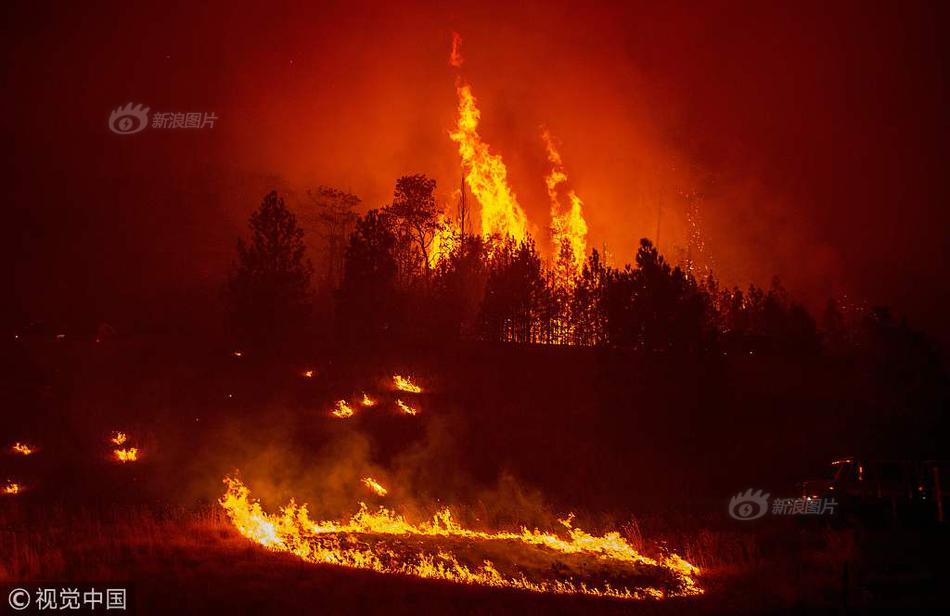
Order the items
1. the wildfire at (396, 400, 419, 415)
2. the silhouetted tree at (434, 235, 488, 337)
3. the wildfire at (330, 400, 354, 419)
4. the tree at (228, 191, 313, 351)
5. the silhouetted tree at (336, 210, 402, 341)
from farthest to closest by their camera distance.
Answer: the silhouetted tree at (434, 235, 488, 337) < the silhouetted tree at (336, 210, 402, 341) < the tree at (228, 191, 313, 351) < the wildfire at (396, 400, 419, 415) < the wildfire at (330, 400, 354, 419)

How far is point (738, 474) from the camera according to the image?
110 feet

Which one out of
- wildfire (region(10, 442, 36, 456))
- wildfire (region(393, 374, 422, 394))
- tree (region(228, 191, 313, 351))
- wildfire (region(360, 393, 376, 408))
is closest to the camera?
wildfire (region(10, 442, 36, 456))

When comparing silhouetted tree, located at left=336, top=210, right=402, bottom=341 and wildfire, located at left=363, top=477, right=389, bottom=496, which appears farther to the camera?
silhouetted tree, located at left=336, top=210, right=402, bottom=341

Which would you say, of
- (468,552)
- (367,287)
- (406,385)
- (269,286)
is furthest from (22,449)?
(367,287)

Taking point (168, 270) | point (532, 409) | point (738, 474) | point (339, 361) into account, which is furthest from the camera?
point (168, 270)

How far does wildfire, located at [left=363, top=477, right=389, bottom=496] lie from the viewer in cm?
2536

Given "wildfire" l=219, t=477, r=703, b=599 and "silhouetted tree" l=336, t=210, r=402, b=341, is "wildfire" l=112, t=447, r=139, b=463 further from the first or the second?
"silhouetted tree" l=336, t=210, r=402, b=341

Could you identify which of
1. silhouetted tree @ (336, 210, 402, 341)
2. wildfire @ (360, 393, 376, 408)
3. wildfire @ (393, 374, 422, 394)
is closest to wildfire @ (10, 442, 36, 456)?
wildfire @ (360, 393, 376, 408)

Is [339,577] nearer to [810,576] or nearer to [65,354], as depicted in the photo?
[810,576]

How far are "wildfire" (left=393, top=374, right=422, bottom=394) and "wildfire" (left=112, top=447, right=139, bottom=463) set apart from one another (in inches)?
595

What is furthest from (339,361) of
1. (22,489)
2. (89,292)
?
(89,292)

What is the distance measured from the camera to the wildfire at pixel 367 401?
35656 millimetres

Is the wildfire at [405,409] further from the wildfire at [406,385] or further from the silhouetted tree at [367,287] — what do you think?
the silhouetted tree at [367,287]

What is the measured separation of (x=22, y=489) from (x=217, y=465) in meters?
6.16
